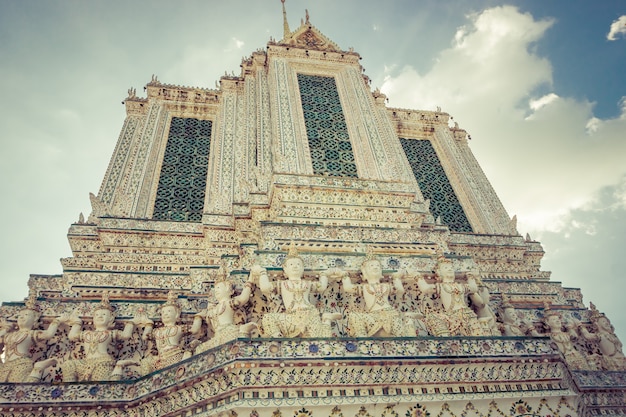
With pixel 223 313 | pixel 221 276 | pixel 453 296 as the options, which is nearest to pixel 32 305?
pixel 221 276

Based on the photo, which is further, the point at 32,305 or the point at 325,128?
the point at 325,128

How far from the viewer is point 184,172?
1157cm

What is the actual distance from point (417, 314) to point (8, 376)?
4.95m

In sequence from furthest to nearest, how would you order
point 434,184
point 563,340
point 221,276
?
point 434,184, point 563,340, point 221,276

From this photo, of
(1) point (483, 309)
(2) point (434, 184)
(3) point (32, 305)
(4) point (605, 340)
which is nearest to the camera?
(3) point (32, 305)

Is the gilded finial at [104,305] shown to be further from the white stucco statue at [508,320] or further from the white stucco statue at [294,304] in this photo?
the white stucco statue at [508,320]

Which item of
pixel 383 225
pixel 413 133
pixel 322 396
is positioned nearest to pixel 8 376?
pixel 322 396

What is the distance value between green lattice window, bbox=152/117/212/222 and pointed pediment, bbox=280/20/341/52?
363cm

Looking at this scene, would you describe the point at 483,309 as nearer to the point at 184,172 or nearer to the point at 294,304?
the point at 294,304

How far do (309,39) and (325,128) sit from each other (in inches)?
194

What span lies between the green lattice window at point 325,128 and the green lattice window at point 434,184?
3578 mm

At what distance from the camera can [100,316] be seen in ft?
19.2

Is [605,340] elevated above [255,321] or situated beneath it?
elevated above

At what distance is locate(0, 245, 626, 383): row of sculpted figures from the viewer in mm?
5273
